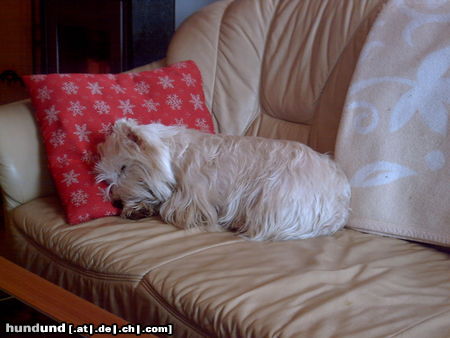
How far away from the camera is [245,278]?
1500 millimetres

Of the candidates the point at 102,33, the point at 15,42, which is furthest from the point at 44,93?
the point at 15,42

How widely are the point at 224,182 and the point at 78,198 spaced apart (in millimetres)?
503

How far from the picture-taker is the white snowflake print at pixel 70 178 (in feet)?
6.66

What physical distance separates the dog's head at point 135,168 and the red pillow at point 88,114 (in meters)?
0.06

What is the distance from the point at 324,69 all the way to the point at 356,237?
0.72 metres

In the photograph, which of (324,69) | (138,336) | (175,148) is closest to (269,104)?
(324,69)

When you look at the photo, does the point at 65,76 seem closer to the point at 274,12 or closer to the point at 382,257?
the point at 274,12

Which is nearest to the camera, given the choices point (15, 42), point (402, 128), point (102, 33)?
point (402, 128)

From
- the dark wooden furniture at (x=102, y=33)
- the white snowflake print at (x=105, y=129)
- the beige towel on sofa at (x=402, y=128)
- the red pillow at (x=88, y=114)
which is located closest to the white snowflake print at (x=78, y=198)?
the red pillow at (x=88, y=114)

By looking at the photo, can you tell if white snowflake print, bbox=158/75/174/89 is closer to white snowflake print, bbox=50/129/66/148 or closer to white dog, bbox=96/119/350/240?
white dog, bbox=96/119/350/240

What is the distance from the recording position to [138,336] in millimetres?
1197

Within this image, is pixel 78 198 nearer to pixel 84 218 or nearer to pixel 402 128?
pixel 84 218

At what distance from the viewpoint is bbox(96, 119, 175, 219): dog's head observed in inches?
77.7

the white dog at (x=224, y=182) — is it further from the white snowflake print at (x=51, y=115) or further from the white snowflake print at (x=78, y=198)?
the white snowflake print at (x=51, y=115)
